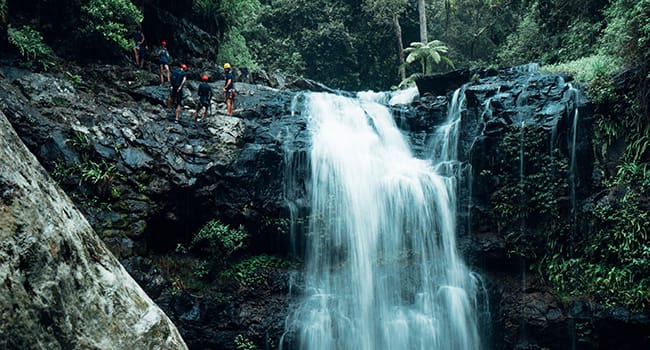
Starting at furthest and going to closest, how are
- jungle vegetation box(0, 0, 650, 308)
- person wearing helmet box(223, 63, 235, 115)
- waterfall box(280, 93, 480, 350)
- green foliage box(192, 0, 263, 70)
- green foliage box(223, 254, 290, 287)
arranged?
1. green foliage box(192, 0, 263, 70)
2. person wearing helmet box(223, 63, 235, 115)
3. green foliage box(223, 254, 290, 287)
4. waterfall box(280, 93, 480, 350)
5. jungle vegetation box(0, 0, 650, 308)

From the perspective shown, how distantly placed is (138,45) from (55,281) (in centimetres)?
1324

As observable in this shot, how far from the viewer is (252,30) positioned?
2570 cm

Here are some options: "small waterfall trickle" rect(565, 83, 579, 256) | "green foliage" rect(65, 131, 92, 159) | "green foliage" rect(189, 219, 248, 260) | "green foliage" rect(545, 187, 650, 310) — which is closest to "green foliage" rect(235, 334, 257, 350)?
"green foliage" rect(189, 219, 248, 260)

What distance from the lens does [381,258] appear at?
37.5 ft

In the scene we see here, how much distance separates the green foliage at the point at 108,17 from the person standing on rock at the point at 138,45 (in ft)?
1.62

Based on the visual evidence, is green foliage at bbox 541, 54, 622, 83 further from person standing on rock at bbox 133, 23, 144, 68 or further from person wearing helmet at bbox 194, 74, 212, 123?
person standing on rock at bbox 133, 23, 144, 68

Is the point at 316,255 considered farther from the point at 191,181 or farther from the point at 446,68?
the point at 446,68

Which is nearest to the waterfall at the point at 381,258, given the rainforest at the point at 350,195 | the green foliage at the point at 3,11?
the rainforest at the point at 350,195

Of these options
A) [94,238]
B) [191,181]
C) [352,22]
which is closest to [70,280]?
[94,238]

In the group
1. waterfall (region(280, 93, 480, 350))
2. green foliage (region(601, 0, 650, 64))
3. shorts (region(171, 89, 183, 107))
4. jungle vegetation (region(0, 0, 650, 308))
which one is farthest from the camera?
shorts (region(171, 89, 183, 107))

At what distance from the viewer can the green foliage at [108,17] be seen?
12844 millimetres

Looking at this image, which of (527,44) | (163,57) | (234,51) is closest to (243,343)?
(163,57)

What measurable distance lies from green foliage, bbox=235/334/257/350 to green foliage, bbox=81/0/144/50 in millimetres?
9196

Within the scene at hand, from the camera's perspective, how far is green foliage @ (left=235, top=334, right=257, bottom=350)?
991 centimetres
